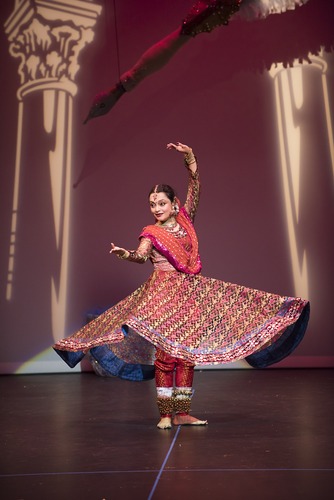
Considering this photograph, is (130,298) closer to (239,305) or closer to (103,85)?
(239,305)

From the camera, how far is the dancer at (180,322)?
3.56 meters

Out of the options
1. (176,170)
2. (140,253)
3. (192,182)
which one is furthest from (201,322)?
(176,170)

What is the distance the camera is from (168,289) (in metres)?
3.71

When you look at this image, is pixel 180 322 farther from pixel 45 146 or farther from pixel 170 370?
pixel 45 146

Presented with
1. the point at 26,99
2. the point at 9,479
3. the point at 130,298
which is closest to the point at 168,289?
the point at 130,298

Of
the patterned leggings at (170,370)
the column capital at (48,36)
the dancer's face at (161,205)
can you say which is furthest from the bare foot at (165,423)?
the column capital at (48,36)

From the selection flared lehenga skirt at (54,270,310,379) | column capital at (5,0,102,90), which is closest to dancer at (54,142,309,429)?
flared lehenga skirt at (54,270,310,379)

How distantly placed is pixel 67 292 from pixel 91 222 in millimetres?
530

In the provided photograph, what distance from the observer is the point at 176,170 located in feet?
20.3

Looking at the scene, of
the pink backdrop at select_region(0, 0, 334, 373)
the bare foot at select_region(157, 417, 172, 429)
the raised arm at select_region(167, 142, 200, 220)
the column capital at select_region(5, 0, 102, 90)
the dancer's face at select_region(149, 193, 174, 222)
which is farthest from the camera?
the column capital at select_region(5, 0, 102, 90)

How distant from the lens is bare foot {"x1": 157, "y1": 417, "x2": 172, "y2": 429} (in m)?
3.66

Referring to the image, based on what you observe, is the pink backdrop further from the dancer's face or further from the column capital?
the dancer's face

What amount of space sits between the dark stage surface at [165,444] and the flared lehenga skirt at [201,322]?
33 centimetres

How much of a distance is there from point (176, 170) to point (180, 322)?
273 cm
